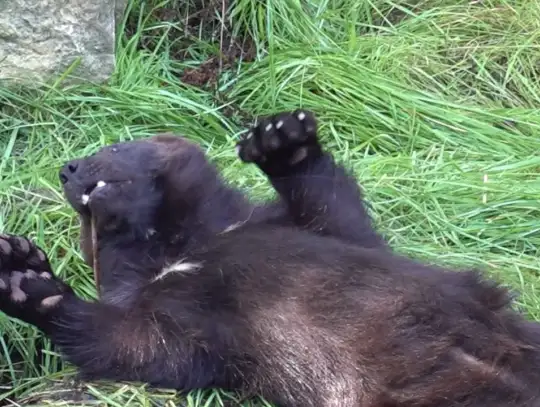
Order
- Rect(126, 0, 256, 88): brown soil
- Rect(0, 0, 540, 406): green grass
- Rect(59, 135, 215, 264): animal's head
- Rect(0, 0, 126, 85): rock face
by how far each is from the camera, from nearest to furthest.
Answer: Rect(59, 135, 215, 264): animal's head < Rect(0, 0, 540, 406): green grass < Rect(0, 0, 126, 85): rock face < Rect(126, 0, 256, 88): brown soil

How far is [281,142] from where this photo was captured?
3.55 meters

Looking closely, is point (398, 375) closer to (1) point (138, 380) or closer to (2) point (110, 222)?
(1) point (138, 380)

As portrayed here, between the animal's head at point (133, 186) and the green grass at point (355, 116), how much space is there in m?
0.42

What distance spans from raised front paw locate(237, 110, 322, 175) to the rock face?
1591 millimetres

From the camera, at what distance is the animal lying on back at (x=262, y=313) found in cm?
302

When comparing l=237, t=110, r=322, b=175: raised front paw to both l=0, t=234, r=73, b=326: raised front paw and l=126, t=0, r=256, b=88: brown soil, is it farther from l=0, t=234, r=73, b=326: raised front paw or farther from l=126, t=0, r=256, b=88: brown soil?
l=126, t=0, r=256, b=88: brown soil

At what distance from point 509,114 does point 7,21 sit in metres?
2.30

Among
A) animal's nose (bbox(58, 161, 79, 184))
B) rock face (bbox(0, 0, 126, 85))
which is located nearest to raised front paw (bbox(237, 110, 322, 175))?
animal's nose (bbox(58, 161, 79, 184))

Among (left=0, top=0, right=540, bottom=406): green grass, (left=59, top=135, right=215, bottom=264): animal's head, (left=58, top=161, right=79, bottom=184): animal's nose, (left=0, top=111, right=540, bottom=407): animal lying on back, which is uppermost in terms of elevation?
(left=58, top=161, right=79, bottom=184): animal's nose

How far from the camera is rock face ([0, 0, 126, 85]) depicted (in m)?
4.85

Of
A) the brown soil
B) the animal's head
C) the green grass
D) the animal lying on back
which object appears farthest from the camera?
the brown soil

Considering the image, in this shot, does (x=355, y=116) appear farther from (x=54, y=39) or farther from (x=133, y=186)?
(x=133, y=186)

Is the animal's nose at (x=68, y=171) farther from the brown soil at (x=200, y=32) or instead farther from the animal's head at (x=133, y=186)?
the brown soil at (x=200, y=32)

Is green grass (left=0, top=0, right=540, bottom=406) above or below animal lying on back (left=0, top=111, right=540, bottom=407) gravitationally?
below
